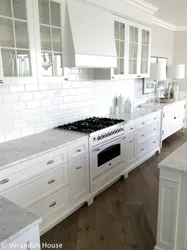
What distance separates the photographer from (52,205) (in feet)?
7.81

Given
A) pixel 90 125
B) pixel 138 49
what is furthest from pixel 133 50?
pixel 90 125

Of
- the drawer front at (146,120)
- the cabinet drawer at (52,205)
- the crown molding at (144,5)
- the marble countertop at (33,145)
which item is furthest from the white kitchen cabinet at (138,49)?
the cabinet drawer at (52,205)

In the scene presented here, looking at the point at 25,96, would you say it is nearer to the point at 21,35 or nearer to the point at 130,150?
the point at 21,35

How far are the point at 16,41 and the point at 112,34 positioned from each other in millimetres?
1535

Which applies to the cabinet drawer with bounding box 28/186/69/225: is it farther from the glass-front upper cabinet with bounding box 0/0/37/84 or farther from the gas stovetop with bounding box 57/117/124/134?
the glass-front upper cabinet with bounding box 0/0/37/84

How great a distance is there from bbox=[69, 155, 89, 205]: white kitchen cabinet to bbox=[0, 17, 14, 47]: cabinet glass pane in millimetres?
1357

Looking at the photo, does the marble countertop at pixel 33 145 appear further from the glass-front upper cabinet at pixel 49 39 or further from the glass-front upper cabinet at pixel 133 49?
the glass-front upper cabinet at pixel 133 49

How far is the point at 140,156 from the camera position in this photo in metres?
4.07

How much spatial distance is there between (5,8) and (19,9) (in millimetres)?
Answer: 139

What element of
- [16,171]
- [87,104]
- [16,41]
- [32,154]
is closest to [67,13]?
[16,41]

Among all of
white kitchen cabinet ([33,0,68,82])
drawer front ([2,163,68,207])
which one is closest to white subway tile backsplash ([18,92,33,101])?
white kitchen cabinet ([33,0,68,82])

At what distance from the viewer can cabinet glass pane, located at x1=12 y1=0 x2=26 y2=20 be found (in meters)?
2.11

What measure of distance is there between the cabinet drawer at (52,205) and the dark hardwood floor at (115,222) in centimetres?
18

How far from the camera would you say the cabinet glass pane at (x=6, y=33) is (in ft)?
6.76
